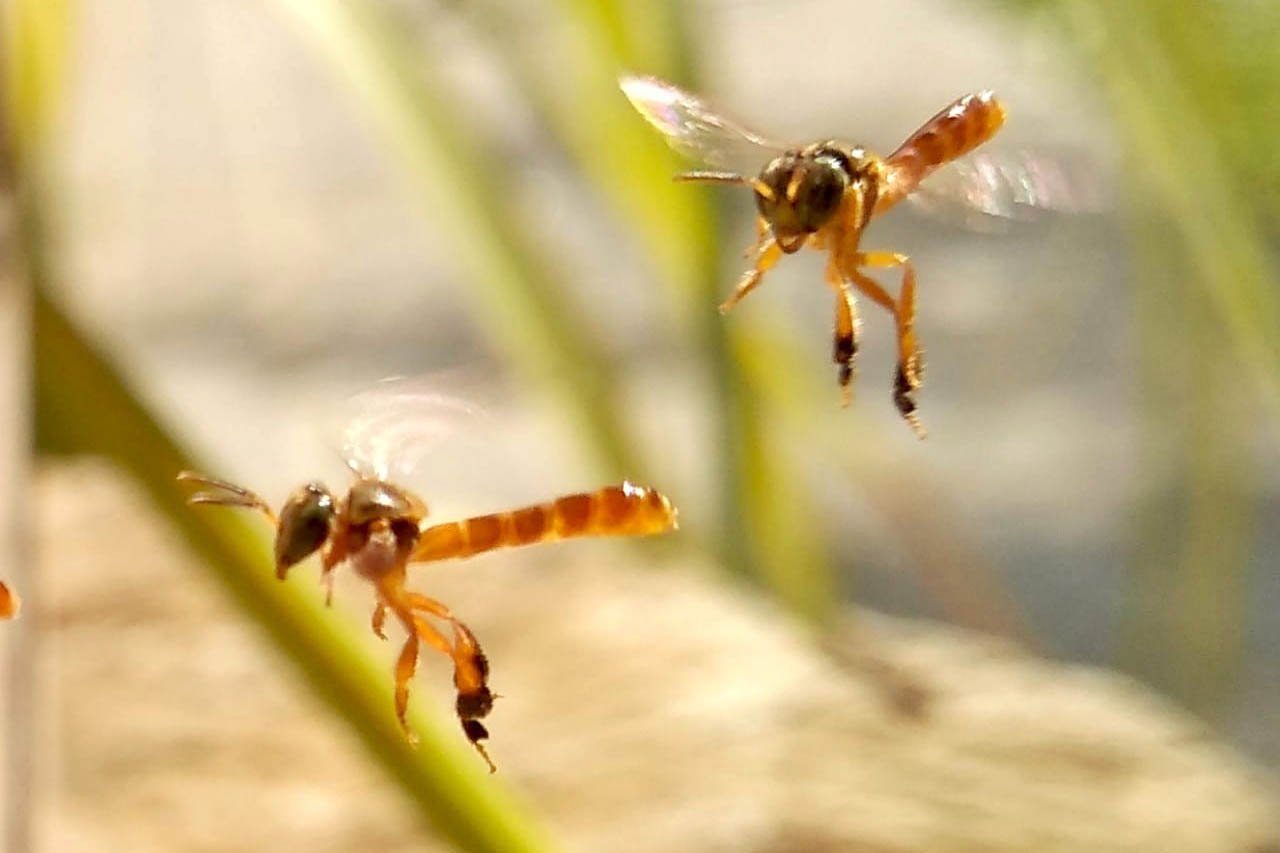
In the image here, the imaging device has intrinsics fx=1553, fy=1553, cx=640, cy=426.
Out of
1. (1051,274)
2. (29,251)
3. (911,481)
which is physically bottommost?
(29,251)

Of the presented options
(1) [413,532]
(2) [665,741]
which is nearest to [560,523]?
(1) [413,532]

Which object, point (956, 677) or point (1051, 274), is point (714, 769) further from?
point (1051, 274)

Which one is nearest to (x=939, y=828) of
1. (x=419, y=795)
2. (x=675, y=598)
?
(x=675, y=598)

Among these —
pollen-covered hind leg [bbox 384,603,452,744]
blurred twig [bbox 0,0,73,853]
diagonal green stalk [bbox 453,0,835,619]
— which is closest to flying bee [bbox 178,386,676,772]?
pollen-covered hind leg [bbox 384,603,452,744]

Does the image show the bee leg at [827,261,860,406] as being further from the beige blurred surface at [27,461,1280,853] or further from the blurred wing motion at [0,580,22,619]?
the beige blurred surface at [27,461,1280,853]

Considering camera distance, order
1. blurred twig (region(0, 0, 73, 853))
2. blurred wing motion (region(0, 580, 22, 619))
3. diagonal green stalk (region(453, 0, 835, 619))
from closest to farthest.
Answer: blurred wing motion (region(0, 580, 22, 619))
blurred twig (region(0, 0, 73, 853))
diagonal green stalk (region(453, 0, 835, 619))
